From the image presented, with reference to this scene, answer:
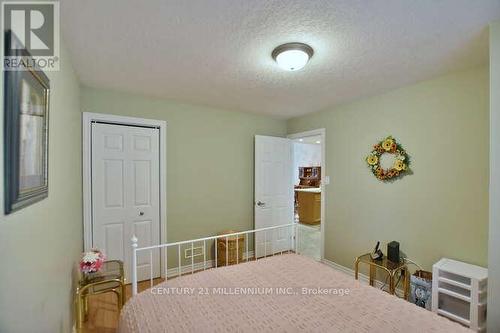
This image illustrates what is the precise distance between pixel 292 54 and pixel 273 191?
2.46m

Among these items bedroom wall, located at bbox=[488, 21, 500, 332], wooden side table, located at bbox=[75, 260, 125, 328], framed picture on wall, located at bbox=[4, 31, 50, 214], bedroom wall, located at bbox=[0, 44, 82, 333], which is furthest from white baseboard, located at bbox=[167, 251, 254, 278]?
bedroom wall, located at bbox=[488, 21, 500, 332]

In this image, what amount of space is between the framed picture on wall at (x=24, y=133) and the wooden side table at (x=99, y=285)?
120 centimetres

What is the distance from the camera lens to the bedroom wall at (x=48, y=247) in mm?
821

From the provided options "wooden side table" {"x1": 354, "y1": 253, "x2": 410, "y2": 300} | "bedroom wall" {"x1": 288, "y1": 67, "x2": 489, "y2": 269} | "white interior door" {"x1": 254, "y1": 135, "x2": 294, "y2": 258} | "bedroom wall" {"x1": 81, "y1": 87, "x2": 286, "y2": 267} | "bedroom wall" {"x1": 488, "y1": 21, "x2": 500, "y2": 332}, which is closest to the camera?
"bedroom wall" {"x1": 488, "y1": 21, "x2": 500, "y2": 332}

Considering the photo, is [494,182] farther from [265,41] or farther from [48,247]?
[48,247]

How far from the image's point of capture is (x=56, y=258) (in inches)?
57.1

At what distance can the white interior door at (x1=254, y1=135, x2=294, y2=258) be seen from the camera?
12.2 feet

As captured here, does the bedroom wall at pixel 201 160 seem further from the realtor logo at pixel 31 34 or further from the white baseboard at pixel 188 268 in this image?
the realtor logo at pixel 31 34

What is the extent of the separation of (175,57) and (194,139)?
146 cm

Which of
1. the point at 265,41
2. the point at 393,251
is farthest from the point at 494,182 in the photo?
the point at 265,41

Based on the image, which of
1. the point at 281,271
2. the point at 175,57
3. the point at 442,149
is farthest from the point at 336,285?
the point at 175,57

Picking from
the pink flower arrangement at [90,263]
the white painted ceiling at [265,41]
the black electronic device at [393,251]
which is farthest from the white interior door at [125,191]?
the black electronic device at [393,251]

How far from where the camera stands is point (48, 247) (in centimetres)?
129

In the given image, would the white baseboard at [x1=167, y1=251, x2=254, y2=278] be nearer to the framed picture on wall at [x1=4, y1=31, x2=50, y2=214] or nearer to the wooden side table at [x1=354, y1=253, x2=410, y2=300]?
the wooden side table at [x1=354, y1=253, x2=410, y2=300]
